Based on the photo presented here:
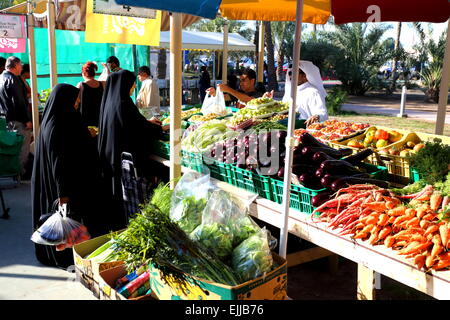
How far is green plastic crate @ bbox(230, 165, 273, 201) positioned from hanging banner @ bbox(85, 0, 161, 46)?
10.3ft

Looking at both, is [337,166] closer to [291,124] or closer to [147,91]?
[291,124]

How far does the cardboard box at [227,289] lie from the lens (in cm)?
236

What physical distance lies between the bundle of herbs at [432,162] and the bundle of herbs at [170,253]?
1681 mm

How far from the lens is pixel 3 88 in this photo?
7379 mm

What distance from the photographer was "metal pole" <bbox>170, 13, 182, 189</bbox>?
3479 millimetres

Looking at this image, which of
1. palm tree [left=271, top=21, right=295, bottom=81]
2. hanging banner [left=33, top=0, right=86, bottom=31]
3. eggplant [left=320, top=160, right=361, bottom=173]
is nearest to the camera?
eggplant [left=320, top=160, right=361, bottom=173]

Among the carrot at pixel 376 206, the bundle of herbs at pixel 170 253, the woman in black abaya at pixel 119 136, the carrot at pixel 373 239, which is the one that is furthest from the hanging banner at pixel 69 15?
the carrot at pixel 373 239

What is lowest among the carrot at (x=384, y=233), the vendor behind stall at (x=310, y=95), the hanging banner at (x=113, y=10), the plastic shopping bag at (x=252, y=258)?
the plastic shopping bag at (x=252, y=258)

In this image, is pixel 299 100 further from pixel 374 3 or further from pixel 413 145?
pixel 413 145

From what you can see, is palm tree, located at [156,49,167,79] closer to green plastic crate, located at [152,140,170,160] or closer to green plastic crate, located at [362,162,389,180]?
green plastic crate, located at [152,140,170,160]

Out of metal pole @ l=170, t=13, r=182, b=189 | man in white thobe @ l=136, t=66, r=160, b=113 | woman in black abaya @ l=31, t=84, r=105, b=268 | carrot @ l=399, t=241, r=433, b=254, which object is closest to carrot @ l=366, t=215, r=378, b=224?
carrot @ l=399, t=241, r=433, b=254

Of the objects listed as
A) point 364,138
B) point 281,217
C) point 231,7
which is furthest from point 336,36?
point 281,217

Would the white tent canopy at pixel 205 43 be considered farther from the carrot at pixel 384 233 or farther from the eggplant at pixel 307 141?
the carrot at pixel 384 233
